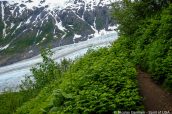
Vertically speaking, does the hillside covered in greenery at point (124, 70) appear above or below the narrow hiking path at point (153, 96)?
above

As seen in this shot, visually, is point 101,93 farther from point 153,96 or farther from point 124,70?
point 153,96

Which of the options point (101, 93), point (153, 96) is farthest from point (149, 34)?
point (101, 93)

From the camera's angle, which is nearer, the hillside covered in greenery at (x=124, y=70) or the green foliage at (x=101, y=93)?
the green foliage at (x=101, y=93)

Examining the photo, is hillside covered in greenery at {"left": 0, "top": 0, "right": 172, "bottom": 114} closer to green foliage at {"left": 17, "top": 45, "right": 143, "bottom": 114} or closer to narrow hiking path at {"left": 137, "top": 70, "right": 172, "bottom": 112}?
green foliage at {"left": 17, "top": 45, "right": 143, "bottom": 114}

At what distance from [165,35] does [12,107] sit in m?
42.4

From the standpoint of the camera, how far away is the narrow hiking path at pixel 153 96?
1297 cm

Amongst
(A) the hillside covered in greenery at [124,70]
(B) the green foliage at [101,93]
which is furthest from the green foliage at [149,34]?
(B) the green foliage at [101,93]

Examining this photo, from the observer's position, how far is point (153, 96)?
1417 cm

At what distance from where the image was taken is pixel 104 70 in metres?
14.1

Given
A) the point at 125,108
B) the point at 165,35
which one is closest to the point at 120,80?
the point at 125,108

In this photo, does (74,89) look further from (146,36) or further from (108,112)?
(146,36)

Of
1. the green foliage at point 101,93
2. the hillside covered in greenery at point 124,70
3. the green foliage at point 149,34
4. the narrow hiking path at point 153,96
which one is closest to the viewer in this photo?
the green foliage at point 101,93

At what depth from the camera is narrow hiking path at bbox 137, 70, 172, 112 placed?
1297 centimetres

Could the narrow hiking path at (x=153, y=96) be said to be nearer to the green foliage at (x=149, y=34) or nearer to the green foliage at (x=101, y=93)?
the green foliage at (x=149, y=34)
